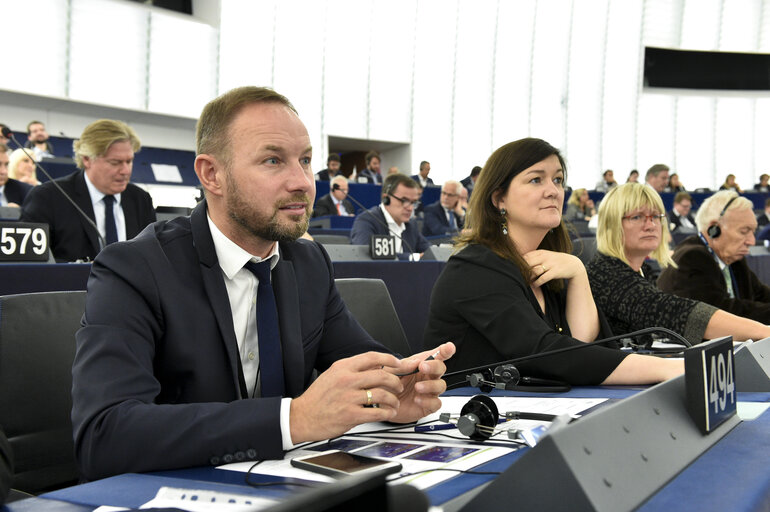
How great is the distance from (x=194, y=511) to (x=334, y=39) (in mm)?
14290

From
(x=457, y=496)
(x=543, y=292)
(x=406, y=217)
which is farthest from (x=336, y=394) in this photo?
(x=406, y=217)

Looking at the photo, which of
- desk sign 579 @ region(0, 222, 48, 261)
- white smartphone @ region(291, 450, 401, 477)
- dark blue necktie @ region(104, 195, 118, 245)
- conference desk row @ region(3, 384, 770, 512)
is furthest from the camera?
dark blue necktie @ region(104, 195, 118, 245)

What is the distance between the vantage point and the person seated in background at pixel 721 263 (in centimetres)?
308

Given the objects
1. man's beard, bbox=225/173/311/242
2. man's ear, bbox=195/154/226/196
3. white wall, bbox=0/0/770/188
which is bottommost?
man's beard, bbox=225/173/311/242

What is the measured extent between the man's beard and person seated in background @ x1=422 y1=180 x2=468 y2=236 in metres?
6.70

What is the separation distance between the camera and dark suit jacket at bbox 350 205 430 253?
18.3 feet

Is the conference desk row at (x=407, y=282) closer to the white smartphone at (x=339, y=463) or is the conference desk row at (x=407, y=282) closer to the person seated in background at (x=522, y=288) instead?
the person seated in background at (x=522, y=288)

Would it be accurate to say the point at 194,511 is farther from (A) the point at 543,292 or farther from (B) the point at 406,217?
(B) the point at 406,217

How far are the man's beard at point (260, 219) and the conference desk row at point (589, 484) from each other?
522mm

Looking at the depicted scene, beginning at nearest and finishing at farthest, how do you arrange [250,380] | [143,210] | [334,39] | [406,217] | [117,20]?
[250,380] → [143,210] → [406,217] → [117,20] → [334,39]

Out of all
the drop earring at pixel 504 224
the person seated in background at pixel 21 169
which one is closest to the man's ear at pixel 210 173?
the drop earring at pixel 504 224

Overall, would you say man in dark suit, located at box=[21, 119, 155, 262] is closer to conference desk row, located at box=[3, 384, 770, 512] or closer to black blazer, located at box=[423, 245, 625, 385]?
black blazer, located at box=[423, 245, 625, 385]

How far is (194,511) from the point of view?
2.27 feet

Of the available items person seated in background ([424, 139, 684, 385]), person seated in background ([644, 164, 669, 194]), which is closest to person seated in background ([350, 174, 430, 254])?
person seated in background ([424, 139, 684, 385])
